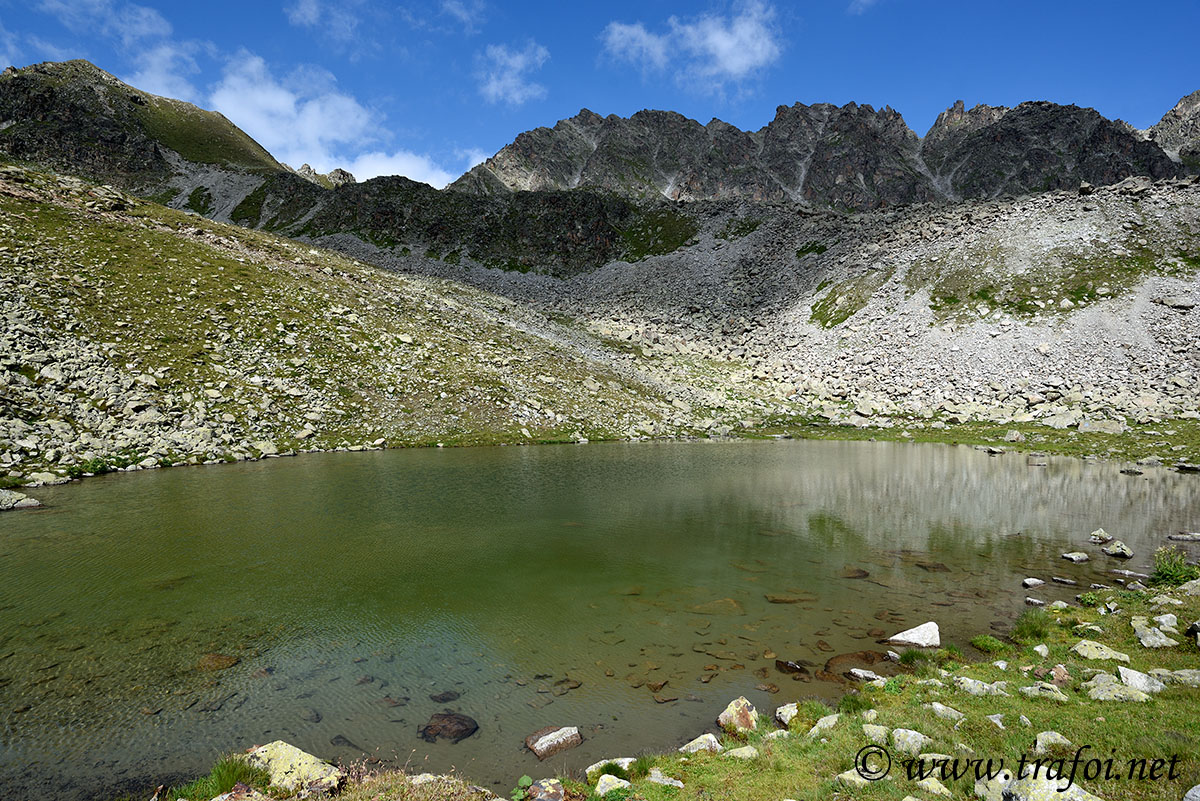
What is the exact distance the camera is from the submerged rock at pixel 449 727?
9.56 m

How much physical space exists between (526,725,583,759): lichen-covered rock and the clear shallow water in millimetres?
206

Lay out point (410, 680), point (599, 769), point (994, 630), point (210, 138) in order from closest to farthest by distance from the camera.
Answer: point (599, 769), point (410, 680), point (994, 630), point (210, 138)

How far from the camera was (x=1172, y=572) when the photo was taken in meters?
16.1

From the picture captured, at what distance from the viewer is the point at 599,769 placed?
27.6 feet

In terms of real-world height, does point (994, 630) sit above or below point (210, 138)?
below

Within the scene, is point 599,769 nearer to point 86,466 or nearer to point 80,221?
point 86,466

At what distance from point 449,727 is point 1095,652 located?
1361cm

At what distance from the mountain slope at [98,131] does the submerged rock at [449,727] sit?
173 metres

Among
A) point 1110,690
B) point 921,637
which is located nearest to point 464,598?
point 921,637

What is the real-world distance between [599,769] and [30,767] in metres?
9.42

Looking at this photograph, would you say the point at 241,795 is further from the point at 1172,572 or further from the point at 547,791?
the point at 1172,572

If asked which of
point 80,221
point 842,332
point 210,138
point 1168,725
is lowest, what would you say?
point 1168,725

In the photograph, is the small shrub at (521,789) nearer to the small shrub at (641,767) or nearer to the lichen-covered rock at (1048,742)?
the small shrub at (641,767)

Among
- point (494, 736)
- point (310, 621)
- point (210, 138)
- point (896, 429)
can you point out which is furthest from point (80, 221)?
point (210, 138)
